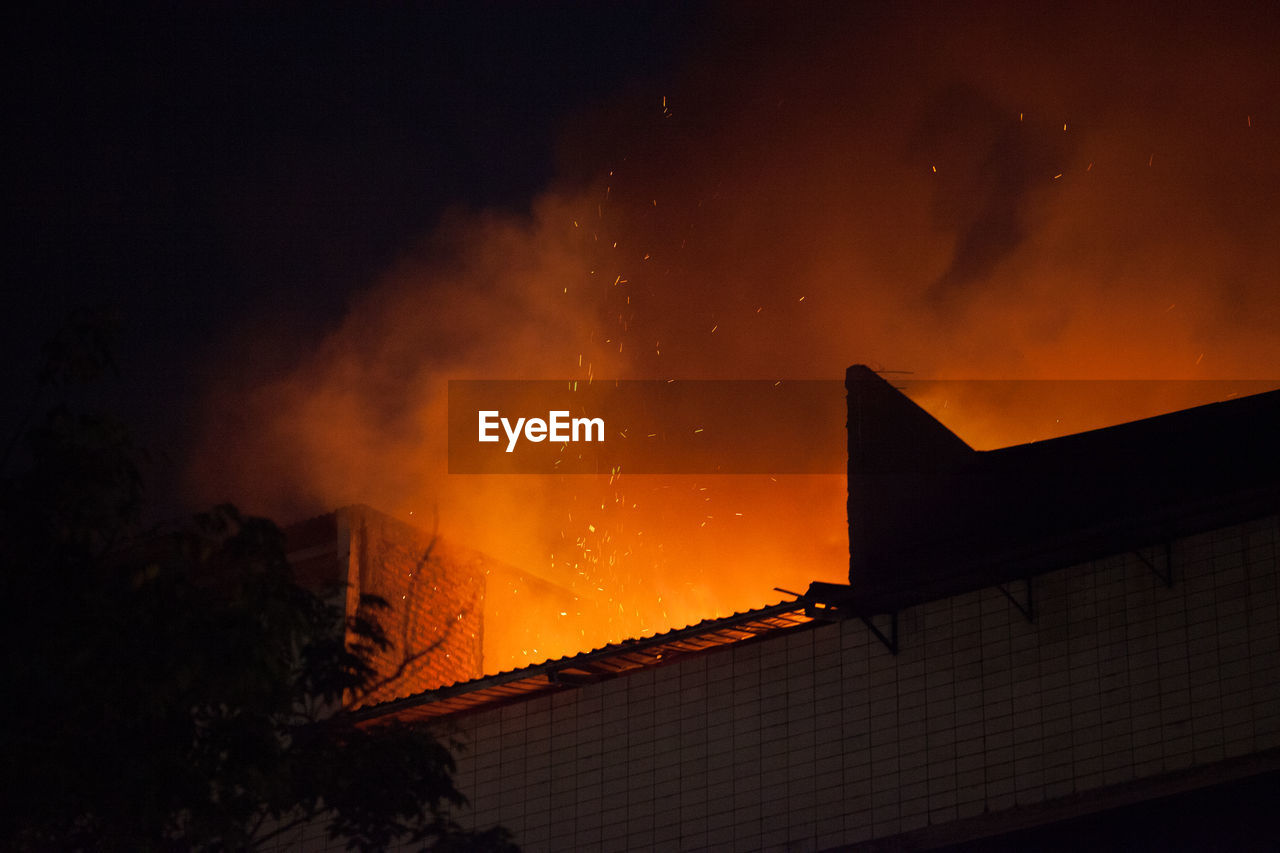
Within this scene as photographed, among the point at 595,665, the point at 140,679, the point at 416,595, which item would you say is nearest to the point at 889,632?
the point at 595,665

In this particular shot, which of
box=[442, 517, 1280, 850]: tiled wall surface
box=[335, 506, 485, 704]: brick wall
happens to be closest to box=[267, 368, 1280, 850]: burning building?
box=[442, 517, 1280, 850]: tiled wall surface

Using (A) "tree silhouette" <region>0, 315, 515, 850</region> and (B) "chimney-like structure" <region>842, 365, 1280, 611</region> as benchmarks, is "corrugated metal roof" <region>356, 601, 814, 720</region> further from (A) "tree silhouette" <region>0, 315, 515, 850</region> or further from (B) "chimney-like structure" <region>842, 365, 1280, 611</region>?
(A) "tree silhouette" <region>0, 315, 515, 850</region>

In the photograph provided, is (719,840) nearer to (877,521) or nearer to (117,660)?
(877,521)

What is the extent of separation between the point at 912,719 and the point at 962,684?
0.53 meters

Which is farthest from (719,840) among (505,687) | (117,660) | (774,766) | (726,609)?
(726,609)

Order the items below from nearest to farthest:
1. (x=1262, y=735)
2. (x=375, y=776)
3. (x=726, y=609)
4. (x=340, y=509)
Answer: (x=375, y=776)
(x=1262, y=735)
(x=340, y=509)
(x=726, y=609)

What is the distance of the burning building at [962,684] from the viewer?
12.1 m

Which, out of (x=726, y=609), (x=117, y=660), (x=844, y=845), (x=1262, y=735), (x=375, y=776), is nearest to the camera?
(x=117, y=660)

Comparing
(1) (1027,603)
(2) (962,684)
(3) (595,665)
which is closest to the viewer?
(1) (1027,603)

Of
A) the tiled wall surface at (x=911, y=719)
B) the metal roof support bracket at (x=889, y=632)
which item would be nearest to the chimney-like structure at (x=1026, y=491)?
the metal roof support bracket at (x=889, y=632)

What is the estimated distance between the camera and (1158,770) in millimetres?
12062

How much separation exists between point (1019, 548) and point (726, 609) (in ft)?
48.7

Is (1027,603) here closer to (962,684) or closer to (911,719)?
(962,684)

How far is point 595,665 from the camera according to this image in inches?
→ 601
